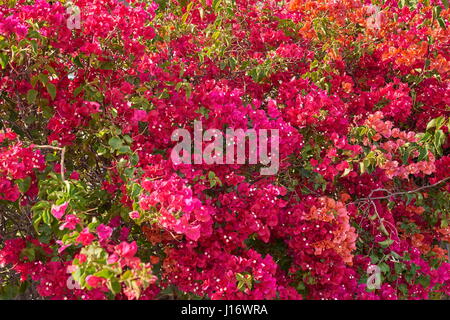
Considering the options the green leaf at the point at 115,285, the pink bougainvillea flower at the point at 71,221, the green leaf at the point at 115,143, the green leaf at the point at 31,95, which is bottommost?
the green leaf at the point at 115,285

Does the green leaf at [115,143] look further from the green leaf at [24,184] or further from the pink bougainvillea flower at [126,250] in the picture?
the pink bougainvillea flower at [126,250]

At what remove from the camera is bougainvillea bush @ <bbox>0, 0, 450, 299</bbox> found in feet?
5.82

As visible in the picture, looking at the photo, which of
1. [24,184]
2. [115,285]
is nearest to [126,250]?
[115,285]

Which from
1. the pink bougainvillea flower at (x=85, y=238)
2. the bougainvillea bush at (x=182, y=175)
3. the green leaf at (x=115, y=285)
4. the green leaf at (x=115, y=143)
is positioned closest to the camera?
the green leaf at (x=115, y=285)

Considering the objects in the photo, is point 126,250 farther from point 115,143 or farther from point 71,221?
point 115,143

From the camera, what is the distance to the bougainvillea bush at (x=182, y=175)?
69.8 inches

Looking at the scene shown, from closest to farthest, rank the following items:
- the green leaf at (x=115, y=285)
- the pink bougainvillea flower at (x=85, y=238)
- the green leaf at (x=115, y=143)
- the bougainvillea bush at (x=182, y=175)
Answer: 1. the green leaf at (x=115, y=285)
2. the pink bougainvillea flower at (x=85, y=238)
3. the bougainvillea bush at (x=182, y=175)
4. the green leaf at (x=115, y=143)

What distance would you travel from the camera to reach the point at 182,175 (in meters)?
2.00

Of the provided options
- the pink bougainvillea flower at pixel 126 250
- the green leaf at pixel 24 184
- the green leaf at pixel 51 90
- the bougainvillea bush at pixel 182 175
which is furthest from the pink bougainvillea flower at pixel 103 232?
the green leaf at pixel 51 90

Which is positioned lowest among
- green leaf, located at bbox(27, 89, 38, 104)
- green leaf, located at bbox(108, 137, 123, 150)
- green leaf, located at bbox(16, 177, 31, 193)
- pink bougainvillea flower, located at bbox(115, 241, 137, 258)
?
pink bougainvillea flower, located at bbox(115, 241, 137, 258)

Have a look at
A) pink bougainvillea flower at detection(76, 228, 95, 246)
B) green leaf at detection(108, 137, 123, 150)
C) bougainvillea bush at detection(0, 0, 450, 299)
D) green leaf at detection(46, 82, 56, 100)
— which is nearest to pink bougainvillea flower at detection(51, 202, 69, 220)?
bougainvillea bush at detection(0, 0, 450, 299)

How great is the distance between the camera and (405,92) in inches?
111

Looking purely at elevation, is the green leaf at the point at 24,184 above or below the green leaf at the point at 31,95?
below

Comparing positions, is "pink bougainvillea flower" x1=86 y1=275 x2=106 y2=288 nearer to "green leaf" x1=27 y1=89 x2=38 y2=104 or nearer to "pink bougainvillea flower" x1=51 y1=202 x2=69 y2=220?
"pink bougainvillea flower" x1=51 y1=202 x2=69 y2=220
